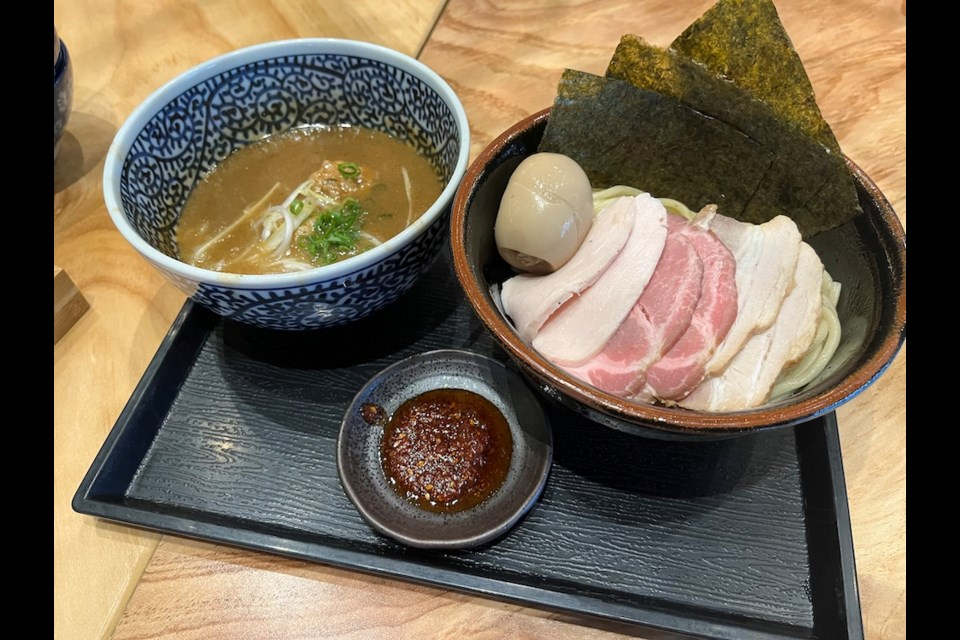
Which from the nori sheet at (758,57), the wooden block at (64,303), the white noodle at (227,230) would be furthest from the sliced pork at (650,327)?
the wooden block at (64,303)

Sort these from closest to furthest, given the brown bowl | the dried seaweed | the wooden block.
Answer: the brown bowl < the dried seaweed < the wooden block

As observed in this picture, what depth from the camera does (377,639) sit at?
127cm

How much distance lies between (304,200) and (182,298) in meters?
0.47

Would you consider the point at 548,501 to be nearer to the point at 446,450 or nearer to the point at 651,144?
the point at 446,450

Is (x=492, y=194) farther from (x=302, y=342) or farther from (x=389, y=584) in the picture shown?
(x=389, y=584)

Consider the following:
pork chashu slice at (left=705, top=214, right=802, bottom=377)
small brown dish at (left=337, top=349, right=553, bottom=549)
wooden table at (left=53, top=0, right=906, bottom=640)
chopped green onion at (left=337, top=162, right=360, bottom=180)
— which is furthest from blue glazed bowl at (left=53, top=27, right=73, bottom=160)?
pork chashu slice at (left=705, top=214, right=802, bottom=377)

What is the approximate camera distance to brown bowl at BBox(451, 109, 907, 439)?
3.59ft

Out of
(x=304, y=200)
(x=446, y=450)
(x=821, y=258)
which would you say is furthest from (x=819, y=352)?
(x=304, y=200)

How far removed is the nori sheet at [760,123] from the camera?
1336mm

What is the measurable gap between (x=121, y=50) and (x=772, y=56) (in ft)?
7.50

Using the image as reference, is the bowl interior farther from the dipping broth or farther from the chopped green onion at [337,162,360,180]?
the chopped green onion at [337,162,360,180]

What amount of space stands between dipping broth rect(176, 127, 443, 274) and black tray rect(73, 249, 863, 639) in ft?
0.69
